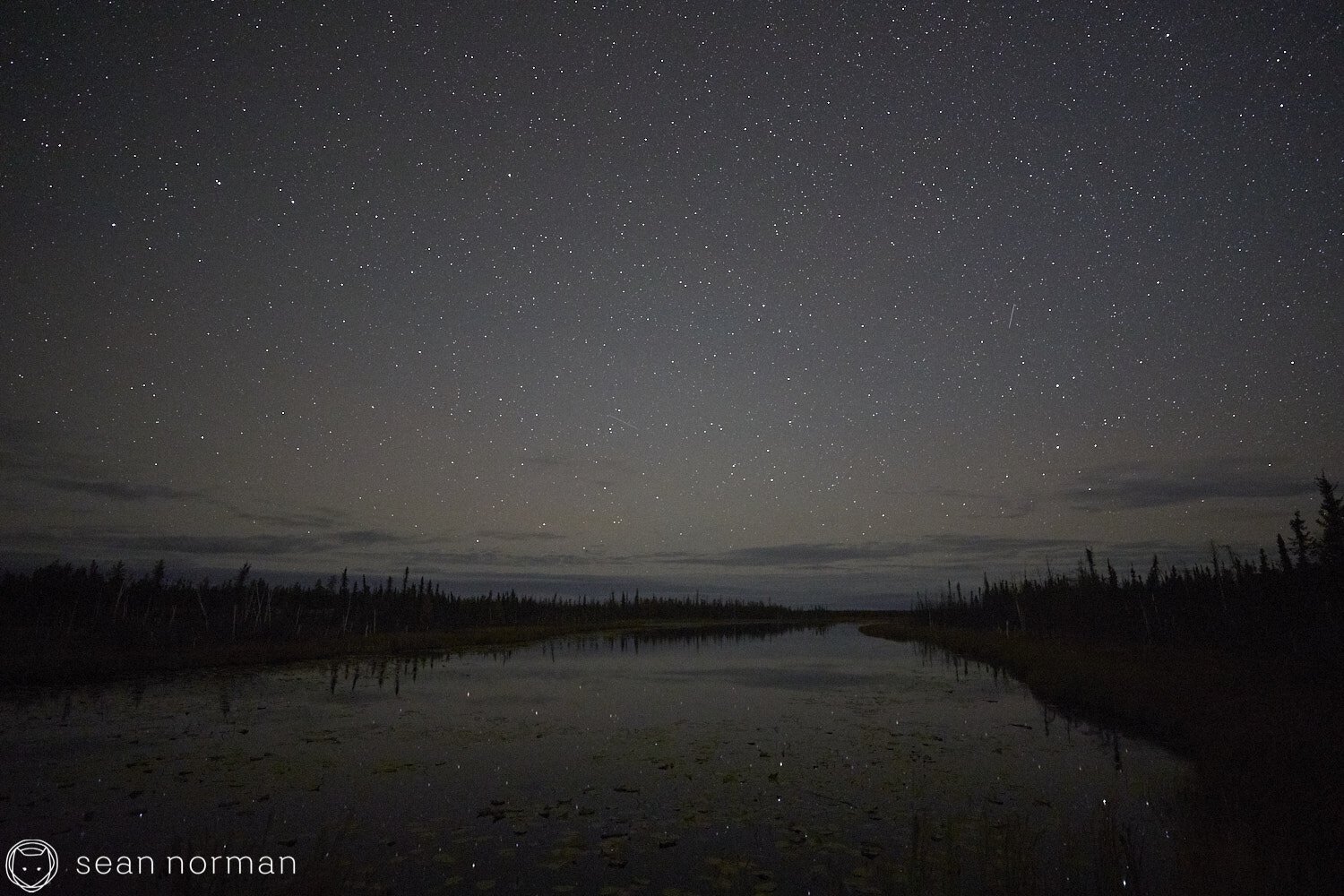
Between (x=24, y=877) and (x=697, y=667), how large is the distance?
125 feet

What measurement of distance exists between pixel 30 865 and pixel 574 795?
861 centimetres

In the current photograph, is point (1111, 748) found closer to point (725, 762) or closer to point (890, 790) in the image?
point (890, 790)

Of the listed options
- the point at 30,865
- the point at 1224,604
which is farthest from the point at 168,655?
the point at 1224,604

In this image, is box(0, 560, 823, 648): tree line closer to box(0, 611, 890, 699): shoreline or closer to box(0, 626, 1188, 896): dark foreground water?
box(0, 611, 890, 699): shoreline

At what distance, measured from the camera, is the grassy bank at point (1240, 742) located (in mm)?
8562

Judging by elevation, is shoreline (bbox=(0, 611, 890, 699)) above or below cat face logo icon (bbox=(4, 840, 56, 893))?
below

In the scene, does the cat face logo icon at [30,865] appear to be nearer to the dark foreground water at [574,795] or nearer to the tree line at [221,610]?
the dark foreground water at [574,795]

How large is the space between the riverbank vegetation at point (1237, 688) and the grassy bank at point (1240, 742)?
0.04 meters

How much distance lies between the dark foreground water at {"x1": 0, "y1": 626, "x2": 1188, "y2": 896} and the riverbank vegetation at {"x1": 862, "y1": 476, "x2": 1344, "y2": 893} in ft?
3.87

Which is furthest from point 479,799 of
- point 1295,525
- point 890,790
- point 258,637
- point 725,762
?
point 1295,525

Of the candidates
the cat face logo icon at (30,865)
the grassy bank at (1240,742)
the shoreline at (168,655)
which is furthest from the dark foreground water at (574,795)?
the shoreline at (168,655)

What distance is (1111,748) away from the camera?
60.5 ft

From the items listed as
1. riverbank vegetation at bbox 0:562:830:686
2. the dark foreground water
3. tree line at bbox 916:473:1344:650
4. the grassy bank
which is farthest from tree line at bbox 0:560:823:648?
tree line at bbox 916:473:1344:650

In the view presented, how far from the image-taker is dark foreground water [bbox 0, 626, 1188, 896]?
9219mm
